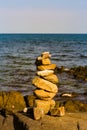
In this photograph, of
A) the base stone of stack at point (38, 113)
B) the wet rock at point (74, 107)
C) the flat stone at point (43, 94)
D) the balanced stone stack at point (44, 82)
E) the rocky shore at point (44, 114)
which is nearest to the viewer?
the rocky shore at point (44, 114)

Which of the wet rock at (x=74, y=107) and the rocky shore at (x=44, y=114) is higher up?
the rocky shore at (x=44, y=114)

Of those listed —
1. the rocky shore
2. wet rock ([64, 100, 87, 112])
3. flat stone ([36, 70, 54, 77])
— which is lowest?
wet rock ([64, 100, 87, 112])

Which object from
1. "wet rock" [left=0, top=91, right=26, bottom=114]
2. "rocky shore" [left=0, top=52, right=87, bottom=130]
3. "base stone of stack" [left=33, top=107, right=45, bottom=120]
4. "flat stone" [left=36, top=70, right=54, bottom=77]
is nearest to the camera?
"rocky shore" [left=0, top=52, right=87, bottom=130]

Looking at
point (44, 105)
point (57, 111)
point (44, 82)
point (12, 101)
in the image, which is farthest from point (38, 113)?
point (12, 101)

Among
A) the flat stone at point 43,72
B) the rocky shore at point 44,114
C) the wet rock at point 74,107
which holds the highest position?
the flat stone at point 43,72

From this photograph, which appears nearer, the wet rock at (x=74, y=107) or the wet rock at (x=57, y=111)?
the wet rock at (x=57, y=111)

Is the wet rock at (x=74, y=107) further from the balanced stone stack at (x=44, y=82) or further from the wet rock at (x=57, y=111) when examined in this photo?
the wet rock at (x=57, y=111)

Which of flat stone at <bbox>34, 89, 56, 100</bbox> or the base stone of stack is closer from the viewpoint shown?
the base stone of stack

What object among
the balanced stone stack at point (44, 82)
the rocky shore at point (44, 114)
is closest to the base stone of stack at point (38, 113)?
the rocky shore at point (44, 114)

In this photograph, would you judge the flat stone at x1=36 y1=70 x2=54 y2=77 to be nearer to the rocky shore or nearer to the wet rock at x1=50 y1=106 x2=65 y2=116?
the rocky shore

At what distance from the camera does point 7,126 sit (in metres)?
19.7

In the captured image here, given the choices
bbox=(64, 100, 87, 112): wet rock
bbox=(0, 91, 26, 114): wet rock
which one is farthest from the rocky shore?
bbox=(0, 91, 26, 114): wet rock

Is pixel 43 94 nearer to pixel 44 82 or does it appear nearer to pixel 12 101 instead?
pixel 44 82

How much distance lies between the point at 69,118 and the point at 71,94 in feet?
50.7
